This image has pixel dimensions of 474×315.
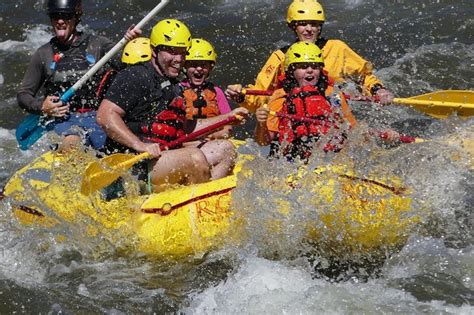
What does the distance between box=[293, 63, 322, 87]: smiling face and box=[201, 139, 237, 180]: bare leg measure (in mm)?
812

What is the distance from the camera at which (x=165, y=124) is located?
7273mm

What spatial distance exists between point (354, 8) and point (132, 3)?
3.71 metres

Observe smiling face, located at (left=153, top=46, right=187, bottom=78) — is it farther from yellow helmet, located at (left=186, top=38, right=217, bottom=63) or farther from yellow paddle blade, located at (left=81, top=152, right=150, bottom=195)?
yellow paddle blade, located at (left=81, top=152, right=150, bottom=195)

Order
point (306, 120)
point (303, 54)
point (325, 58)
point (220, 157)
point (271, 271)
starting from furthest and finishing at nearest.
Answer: point (325, 58) → point (220, 157) → point (303, 54) → point (306, 120) → point (271, 271)

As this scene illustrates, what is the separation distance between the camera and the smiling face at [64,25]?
787 cm

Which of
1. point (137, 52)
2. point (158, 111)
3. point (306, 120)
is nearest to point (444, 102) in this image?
point (306, 120)

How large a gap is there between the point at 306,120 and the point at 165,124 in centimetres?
116

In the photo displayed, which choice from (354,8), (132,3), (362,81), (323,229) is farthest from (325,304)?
(132,3)

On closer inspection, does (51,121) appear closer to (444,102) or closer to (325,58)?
(325,58)

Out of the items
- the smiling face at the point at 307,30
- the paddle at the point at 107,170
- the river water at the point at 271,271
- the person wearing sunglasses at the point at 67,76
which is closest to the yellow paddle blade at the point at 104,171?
the paddle at the point at 107,170

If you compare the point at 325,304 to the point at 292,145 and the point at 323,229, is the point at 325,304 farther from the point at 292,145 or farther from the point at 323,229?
the point at 292,145

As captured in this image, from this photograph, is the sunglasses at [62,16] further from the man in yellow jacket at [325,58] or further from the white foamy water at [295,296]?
the white foamy water at [295,296]

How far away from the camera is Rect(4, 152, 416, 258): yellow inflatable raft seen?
663 cm

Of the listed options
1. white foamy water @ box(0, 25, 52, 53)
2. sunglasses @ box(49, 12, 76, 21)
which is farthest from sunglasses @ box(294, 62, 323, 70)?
white foamy water @ box(0, 25, 52, 53)
